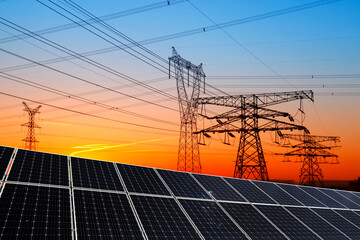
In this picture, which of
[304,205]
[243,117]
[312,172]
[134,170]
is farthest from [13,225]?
[312,172]

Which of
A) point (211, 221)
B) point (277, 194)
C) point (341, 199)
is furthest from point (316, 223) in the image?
point (341, 199)

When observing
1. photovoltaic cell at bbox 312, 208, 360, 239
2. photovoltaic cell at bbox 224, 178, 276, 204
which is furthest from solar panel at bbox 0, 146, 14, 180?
photovoltaic cell at bbox 312, 208, 360, 239

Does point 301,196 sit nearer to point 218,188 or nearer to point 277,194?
point 277,194

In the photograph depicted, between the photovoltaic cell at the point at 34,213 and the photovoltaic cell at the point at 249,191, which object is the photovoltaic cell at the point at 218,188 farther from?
the photovoltaic cell at the point at 34,213

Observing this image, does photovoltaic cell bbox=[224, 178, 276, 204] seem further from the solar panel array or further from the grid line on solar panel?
the grid line on solar panel

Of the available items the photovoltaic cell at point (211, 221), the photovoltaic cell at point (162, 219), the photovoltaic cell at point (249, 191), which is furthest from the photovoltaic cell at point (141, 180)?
the photovoltaic cell at point (249, 191)
